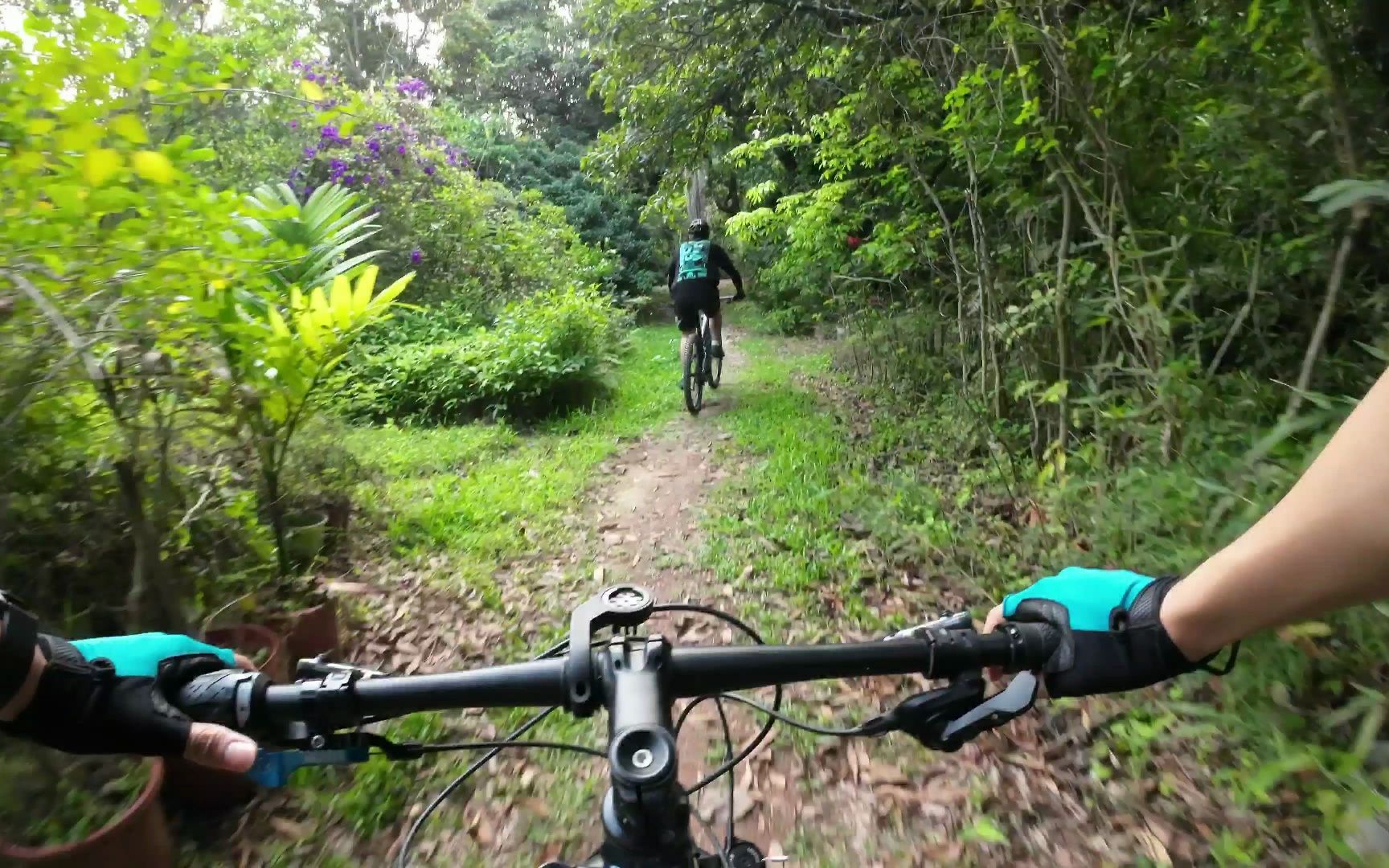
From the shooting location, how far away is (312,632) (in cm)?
317

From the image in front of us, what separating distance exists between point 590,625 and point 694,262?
7358 mm

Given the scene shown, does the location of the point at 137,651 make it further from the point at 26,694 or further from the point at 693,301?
the point at 693,301

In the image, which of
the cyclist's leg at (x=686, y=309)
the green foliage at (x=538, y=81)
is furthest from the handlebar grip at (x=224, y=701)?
the green foliage at (x=538, y=81)

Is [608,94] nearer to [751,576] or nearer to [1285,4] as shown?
[751,576]

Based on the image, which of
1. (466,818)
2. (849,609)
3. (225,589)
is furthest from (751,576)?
(225,589)

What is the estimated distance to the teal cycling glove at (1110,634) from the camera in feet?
3.43

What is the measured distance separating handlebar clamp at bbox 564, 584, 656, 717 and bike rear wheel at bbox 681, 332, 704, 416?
21.1ft

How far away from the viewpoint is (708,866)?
0.96m

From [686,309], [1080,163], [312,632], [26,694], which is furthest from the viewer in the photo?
[686,309]

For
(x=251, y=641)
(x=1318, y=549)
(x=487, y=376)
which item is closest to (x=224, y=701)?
(x=1318, y=549)

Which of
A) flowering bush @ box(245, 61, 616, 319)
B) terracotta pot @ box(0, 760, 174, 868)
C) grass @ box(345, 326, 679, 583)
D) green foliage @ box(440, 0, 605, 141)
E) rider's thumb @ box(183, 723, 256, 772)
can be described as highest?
green foliage @ box(440, 0, 605, 141)

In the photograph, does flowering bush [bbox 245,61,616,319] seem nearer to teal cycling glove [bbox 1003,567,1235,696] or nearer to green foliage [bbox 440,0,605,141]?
A: green foliage [bbox 440,0,605,141]

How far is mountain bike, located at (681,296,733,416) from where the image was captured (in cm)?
761

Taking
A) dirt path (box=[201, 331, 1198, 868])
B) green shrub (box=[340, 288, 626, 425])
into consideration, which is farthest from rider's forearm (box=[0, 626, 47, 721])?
green shrub (box=[340, 288, 626, 425])
